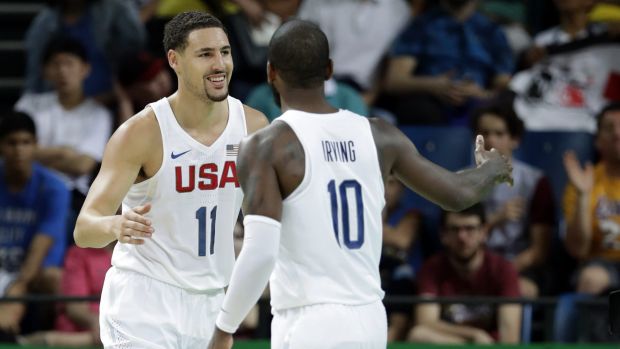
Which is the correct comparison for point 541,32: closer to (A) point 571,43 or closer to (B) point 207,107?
(A) point 571,43

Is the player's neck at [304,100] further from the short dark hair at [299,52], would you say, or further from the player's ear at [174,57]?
the player's ear at [174,57]

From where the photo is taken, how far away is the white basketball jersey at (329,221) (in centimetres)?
468

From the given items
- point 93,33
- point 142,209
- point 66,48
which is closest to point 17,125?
point 66,48

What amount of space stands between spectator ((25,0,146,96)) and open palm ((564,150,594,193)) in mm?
3539

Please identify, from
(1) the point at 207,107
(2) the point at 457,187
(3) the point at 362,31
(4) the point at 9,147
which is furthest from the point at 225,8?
(2) the point at 457,187

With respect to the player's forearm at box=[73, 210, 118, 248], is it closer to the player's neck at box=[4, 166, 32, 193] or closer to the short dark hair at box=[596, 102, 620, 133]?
the player's neck at box=[4, 166, 32, 193]

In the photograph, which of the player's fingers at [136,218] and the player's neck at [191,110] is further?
the player's neck at [191,110]

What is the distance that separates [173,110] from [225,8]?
518 centimetres

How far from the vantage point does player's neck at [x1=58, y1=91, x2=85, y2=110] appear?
391 inches

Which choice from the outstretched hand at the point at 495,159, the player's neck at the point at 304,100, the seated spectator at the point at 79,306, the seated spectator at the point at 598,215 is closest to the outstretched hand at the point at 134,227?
the player's neck at the point at 304,100

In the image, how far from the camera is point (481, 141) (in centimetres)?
526

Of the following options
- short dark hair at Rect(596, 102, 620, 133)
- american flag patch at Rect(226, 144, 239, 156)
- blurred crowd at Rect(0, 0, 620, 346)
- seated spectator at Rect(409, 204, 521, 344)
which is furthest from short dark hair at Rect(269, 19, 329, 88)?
short dark hair at Rect(596, 102, 620, 133)

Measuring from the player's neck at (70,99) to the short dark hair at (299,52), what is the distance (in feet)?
17.7

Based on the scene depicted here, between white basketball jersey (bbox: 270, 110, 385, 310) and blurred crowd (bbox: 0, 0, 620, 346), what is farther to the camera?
blurred crowd (bbox: 0, 0, 620, 346)
